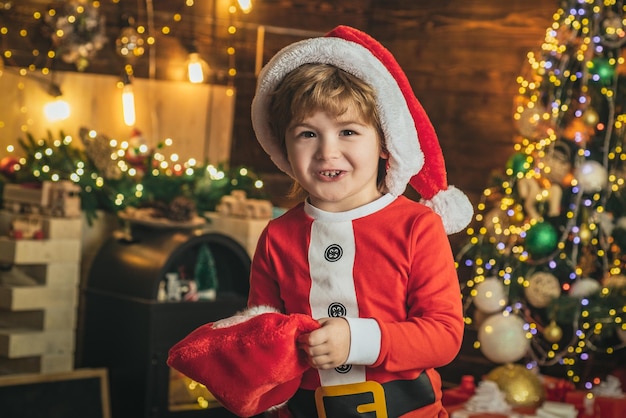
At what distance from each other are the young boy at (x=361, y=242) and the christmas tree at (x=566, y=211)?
1.97 meters

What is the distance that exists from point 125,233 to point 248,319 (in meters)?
2.26

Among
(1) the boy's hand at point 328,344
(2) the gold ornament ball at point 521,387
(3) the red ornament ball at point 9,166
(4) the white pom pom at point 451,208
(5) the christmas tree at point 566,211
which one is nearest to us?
(1) the boy's hand at point 328,344

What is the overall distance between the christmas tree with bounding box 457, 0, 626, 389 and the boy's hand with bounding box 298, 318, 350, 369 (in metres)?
2.17

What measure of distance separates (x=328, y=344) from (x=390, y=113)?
392 millimetres

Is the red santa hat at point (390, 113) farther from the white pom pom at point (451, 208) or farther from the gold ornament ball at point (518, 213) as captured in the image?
the gold ornament ball at point (518, 213)

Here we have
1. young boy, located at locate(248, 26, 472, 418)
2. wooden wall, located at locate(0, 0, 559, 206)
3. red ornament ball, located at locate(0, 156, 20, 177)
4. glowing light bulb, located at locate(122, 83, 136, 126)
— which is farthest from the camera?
wooden wall, located at locate(0, 0, 559, 206)

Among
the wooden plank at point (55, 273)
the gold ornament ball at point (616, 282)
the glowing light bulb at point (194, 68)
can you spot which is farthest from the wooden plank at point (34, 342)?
the gold ornament ball at point (616, 282)

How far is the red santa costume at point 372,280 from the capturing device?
56.9 inches

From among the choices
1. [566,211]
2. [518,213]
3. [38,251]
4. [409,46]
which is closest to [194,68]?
[409,46]

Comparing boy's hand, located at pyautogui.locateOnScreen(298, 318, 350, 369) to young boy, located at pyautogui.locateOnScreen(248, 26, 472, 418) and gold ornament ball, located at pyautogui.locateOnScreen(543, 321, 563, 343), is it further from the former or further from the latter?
gold ornament ball, located at pyautogui.locateOnScreen(543, 321, 563, 343)

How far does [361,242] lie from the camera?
1.52 m

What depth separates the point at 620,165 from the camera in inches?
136

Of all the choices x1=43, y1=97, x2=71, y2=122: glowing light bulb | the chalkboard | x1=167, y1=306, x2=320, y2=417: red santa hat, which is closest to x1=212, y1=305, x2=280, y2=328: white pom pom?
x1=167, y1=306, x2=320, y2=417: red santa hat

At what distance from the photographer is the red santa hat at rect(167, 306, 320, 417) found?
4.55ft
